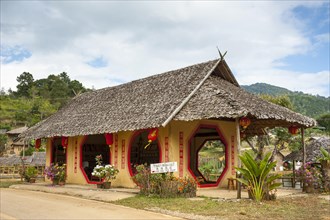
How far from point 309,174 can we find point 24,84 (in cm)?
5820

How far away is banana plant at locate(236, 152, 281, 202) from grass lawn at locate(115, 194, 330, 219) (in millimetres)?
338

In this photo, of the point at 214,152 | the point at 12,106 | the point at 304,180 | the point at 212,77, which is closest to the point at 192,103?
the point at 212,77

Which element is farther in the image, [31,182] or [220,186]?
[31,182]

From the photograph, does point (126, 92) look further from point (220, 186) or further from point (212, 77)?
point (220, 186)

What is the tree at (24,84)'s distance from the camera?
2413 inches

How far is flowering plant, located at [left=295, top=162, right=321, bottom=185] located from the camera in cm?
1120

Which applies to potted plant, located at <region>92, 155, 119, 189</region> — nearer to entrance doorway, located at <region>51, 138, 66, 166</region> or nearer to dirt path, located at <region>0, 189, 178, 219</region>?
dirt path, located at <region>0, 189, 178, 219</region>

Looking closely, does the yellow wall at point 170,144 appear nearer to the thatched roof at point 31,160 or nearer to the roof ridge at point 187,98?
the roof ridge at point 187,98

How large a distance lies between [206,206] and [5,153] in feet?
113

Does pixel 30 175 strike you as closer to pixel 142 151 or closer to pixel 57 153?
pixel 57 153

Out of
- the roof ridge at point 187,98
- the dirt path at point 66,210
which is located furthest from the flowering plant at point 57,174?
the roof ridge at point 187,98

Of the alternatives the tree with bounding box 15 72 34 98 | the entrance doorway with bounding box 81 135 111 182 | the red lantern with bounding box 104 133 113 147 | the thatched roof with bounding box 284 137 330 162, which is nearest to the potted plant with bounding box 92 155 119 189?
the red lantern with bounding box 104 133 113 147

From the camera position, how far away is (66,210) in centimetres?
774

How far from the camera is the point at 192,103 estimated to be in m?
11.0
